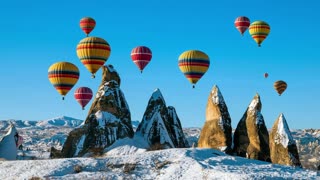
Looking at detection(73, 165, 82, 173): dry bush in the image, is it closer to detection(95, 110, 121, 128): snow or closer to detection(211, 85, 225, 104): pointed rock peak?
detection(95, 110, 121, 128): snow

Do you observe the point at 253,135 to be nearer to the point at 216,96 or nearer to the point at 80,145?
the point at 216,96

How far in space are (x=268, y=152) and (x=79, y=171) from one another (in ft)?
72.6

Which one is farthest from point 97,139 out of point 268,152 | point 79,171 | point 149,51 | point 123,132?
point 149,51

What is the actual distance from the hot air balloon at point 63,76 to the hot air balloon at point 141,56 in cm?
997

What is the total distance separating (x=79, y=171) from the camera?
27.9m

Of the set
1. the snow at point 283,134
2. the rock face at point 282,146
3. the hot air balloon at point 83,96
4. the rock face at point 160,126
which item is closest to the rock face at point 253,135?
the rock face at point 282,146

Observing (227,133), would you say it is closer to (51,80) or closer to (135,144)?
(135,144)

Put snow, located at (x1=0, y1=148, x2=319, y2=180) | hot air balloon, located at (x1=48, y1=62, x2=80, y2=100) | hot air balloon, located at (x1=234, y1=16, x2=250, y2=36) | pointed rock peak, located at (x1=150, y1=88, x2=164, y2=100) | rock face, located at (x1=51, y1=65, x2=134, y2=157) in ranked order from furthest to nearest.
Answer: hot air balloon, located at (x1=234, y1=16, x2=250, y2=36) → hot air balloon, located at (x1=48, y1=62, x2=80, y2=100) → pointed rock peak, located at (x1=150, y1=88, x2=164, y2=100) → rock face, located at (x1=51, y1=65, x2=134, y2=157) → snow, located at (x1=0, y1=148, x2=319, y2=180)

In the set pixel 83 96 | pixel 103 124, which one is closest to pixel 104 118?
pixel 103 124

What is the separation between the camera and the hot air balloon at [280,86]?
3770 inches

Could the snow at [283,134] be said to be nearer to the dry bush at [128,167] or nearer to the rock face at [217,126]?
the rock face at [217,126]

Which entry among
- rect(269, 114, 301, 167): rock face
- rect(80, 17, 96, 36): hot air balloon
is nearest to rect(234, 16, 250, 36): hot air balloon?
rect(80, 17, 96, 36): hot air balloon

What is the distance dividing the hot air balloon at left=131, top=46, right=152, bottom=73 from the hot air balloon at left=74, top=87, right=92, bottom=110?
8.60 meters

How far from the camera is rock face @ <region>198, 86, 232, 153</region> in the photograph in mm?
45906
